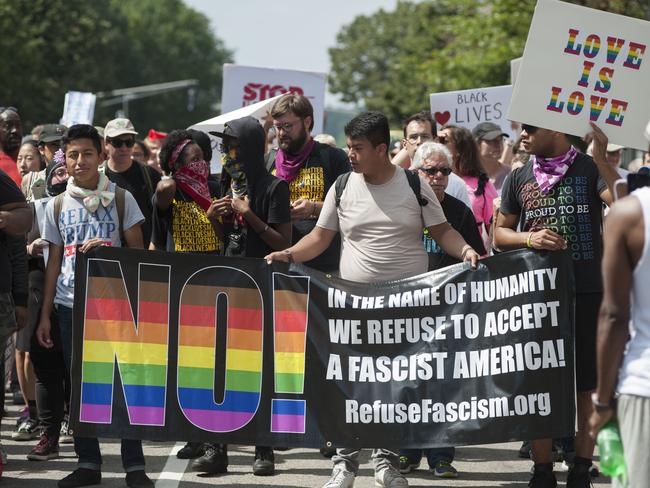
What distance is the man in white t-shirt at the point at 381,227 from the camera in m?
6.88

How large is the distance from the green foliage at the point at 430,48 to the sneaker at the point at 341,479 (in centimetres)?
2379

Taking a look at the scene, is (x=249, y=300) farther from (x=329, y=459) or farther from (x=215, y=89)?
(x=215, y=89)

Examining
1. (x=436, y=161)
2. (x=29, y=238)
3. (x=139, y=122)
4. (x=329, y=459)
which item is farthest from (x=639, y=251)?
(x=139, y=122)

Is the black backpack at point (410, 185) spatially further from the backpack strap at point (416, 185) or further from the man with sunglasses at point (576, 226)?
Answer: the man with sunglasses at point (576, 226)

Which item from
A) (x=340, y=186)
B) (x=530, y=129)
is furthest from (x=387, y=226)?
(x=530, y=129)

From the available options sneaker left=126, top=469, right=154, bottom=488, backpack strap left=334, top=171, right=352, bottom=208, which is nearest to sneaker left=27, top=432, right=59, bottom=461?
sneaker left=126, top=469, right=154, bottom=488

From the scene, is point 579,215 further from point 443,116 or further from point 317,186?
point 443,116

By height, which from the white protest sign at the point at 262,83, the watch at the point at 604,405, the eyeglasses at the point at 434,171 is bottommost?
the watch at the point at 604,405

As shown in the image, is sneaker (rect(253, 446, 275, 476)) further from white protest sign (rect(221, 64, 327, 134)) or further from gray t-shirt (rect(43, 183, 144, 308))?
white protest sign (rect(221, 64, 327, 134))

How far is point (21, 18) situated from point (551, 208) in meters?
48.2

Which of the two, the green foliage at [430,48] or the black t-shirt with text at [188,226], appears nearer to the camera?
the black t-shirt with text at [188,226]

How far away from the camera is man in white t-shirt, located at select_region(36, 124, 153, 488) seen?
7188 mm

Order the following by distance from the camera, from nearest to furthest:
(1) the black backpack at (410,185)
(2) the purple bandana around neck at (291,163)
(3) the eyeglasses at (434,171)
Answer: (1) the black backpack at (410,185) < (3) the eyeglasses at (434,171) < (2) the purple bandana around neck at (291,163)

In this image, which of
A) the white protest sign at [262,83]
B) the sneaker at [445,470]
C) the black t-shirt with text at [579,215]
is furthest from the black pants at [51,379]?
the white protest sign at [262,83]
